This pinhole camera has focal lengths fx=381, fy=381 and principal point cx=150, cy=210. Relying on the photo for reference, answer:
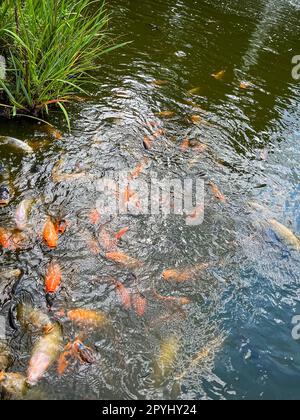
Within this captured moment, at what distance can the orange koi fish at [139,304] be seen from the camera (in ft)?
9.80

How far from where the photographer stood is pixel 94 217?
12.0ft

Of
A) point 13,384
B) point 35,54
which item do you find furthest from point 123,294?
point 35,54

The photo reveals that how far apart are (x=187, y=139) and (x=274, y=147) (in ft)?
4.13

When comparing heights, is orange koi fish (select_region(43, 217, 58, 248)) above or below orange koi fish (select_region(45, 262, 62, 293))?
above

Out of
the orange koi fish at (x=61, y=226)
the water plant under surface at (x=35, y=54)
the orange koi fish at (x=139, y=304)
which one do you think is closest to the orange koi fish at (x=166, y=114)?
the water plant under surface at (x=35, y=54)

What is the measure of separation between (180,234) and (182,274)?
50 centimetres

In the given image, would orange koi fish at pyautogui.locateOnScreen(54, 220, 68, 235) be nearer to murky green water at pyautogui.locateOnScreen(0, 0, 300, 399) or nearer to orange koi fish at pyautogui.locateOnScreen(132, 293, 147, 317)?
murky green water at pyautogui.locateOnScreen(0, 0, 300, 399)

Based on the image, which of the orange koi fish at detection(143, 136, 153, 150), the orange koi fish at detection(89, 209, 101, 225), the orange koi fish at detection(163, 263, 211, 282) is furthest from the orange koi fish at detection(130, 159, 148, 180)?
the orange koi fish at detection(163, 263, 211, 282)

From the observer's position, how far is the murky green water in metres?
2.72

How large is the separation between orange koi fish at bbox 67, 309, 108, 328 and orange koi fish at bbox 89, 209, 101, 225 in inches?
37.6

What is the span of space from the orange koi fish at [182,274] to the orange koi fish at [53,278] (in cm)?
89

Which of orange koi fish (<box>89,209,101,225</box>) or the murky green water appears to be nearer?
the murky green water

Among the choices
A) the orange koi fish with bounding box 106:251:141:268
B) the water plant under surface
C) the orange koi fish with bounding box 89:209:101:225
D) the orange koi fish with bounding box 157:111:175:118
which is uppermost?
the water plant under surface
